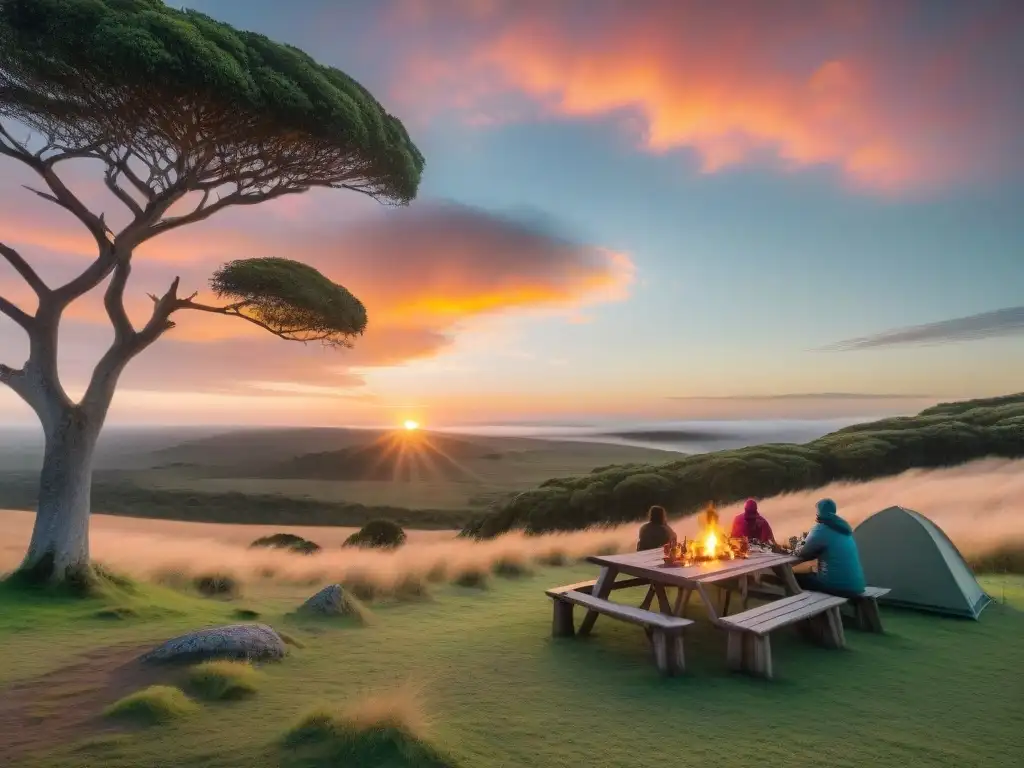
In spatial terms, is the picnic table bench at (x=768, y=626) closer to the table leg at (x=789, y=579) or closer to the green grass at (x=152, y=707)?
the table leg at (x=789, y=579)

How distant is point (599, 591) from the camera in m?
8.04

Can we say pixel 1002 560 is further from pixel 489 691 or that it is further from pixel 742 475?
pixel 742 475

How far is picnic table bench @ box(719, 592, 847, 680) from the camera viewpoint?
6566 mm

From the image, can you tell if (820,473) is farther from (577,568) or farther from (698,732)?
(698,732)

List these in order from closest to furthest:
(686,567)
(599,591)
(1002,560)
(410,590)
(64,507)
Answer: (686,567) → (599,591) → (64,507) → (410,590) → (1002,560)

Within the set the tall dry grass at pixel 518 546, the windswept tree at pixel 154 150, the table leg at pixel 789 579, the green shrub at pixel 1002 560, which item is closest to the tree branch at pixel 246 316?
the windswept tree at pixel 154 150

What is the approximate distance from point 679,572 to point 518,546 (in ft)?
27.8

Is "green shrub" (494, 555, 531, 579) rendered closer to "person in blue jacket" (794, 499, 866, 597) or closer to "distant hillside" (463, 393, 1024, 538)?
"person in blue jacket" (794, 499, 866, 597)

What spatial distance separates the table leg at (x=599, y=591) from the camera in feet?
26.3

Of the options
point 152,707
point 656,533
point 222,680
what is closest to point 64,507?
point 222,680

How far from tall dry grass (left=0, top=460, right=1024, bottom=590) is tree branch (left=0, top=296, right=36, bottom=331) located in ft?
14.7

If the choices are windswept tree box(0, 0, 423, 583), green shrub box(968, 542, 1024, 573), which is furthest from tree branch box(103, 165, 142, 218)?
green shrub box(968, 542, 1024, 573)

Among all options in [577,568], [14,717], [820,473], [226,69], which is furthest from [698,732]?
[820,473]

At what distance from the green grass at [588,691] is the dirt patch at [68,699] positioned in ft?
0.90
